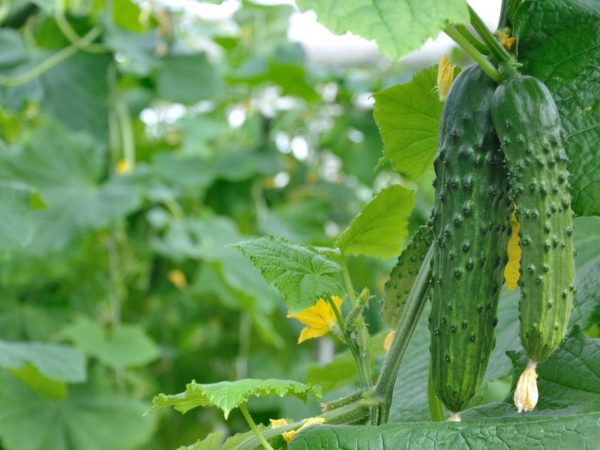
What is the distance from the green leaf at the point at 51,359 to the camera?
1.62 m

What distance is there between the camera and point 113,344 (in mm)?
2639

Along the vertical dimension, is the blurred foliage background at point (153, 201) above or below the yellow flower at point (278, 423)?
below

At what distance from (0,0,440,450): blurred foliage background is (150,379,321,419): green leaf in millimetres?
1329

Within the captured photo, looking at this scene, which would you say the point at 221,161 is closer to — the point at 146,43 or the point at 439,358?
the point at 146,43

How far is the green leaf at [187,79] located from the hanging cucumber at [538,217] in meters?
2.30

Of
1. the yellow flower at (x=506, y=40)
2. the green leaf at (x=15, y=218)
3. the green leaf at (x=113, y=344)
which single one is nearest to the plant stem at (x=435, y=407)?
the yellow flower at (x=506, y=40)

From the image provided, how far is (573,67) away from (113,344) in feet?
6.56

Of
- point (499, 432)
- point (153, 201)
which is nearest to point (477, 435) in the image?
point (499, 432)

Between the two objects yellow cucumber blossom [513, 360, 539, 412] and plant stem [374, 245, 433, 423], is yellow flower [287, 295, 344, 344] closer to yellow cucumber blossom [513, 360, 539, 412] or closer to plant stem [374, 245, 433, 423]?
plant stem [374, 245, 433, 423]

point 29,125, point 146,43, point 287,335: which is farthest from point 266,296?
point 29,125

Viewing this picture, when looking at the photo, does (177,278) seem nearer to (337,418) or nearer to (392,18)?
(337,418)

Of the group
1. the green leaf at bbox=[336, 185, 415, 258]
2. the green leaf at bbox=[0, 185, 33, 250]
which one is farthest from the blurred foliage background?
the green leaf at bbox=[336, 185, 415, 258]

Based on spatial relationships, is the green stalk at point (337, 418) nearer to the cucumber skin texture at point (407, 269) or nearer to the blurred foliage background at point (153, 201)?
the cucumber skin texture at point (407, 269)

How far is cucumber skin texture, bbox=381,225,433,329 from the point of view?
34.3 inches
